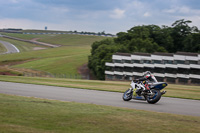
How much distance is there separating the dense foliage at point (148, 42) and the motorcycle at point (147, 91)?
68125 millimetres

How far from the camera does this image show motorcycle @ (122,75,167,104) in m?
17.3

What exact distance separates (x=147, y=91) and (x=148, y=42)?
259 ft

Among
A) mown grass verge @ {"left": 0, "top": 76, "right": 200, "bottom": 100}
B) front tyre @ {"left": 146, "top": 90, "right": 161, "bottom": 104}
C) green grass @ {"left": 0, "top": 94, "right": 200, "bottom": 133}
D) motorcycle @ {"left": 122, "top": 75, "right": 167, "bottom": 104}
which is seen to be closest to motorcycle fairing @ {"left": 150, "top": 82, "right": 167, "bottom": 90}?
motorcycle @ {"left": 122, "top": 75, "right": 167, "bottom": 104}

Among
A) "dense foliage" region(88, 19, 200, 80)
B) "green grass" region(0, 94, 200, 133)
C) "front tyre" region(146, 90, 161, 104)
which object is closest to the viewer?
"green grass" region(0, 94, 200, 133)

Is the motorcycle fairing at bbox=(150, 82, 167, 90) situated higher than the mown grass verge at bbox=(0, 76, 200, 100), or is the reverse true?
the motorcycle fairing at bbox=(150, 82, 167, 90)

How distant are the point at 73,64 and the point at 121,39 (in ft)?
73.6

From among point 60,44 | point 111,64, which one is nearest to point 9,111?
point 111,64

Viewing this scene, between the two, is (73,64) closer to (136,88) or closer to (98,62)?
(98,62)

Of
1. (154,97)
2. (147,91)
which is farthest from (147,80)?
(154,97)

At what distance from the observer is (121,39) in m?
112

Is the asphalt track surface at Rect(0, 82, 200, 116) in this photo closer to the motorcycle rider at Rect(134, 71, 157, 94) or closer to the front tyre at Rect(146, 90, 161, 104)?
the front tyre at Rect(146, 90, 161, 104)

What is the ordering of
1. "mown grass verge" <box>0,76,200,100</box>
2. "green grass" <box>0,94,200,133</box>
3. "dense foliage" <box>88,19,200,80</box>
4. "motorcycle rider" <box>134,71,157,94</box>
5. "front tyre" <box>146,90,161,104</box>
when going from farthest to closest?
"dense foliage" <box>88,19,200,80</box> → "mown grass verge" <box>0,76,200,100</box> → "motorcycle rider" <box>134,71,157,94</box> → "front tyre" <box>146,90,161,104</box> → "green grass" <box>0,94,200,133</box>

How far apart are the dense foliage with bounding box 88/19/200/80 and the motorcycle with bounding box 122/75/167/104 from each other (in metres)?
68.1

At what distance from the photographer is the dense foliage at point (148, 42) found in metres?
92.2
